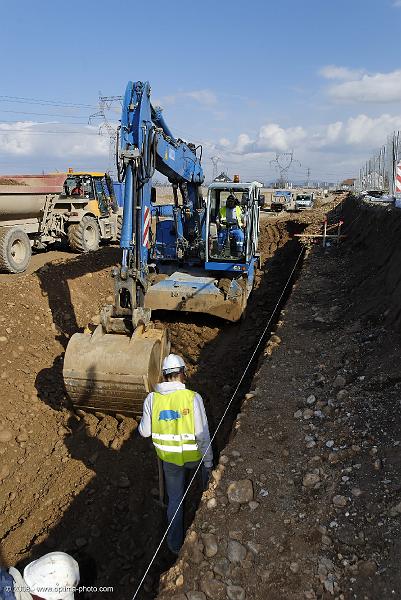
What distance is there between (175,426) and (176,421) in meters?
0.05

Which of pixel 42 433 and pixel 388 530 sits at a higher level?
pixel 388 530

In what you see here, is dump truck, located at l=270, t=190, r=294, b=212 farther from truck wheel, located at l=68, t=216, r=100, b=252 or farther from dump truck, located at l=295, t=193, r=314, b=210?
truck wheel, located at l=68, t=216, r=100, b=252

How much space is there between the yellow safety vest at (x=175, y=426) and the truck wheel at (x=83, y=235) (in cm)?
1055

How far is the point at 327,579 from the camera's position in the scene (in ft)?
9.07

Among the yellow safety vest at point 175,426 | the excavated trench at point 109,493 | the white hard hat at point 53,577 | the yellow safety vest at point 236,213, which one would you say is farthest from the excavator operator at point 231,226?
the white hard hat at point 53,577

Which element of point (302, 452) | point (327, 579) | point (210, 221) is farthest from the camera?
point (210, 221)

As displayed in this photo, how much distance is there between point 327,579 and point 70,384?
10.5ft

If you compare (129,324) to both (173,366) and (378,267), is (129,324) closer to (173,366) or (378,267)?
(173,366)

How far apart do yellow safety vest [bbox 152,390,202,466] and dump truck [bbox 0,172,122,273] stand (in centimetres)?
778

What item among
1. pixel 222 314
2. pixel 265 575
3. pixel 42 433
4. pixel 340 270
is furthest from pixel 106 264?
pixel 265 575

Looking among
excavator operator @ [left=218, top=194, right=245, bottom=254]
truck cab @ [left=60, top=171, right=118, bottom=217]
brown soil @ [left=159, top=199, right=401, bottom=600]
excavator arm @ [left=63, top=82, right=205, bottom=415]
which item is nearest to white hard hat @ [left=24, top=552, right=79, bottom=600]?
brown soil @ [left=159, top=199, right=401, bottom=600]

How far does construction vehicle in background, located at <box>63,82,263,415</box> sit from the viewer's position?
16.1ft

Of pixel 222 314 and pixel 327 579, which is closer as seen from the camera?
pixel 327 579

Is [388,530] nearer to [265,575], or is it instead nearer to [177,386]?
[265,575]
